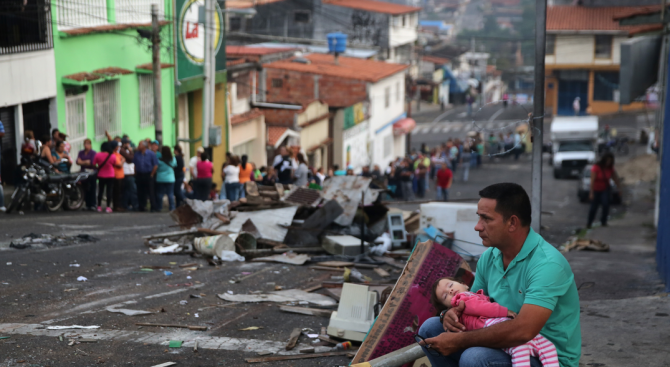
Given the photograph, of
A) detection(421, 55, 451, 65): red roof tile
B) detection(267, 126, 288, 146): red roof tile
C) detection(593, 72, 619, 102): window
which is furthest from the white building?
detection(421, 55, 451, 65): red roof tile

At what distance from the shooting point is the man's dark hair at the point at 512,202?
424cm

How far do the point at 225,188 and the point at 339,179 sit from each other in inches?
219

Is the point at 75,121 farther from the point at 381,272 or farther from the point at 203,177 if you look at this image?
the point at 381,272

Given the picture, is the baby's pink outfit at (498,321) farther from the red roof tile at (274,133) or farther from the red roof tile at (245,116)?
the red roof tile at (274,133)

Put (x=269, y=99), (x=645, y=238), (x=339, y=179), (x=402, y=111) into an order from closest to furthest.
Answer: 1. (x=339, y=179)
2. (x=645, y=238)
3. (x=269, y=99)
4. (x=402, y=111)

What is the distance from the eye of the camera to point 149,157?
1706 centimetres

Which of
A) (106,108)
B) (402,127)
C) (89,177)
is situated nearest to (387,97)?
(402,127)

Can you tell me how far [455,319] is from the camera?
14.0 feet

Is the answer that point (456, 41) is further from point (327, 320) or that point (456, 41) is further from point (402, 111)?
point (327, 320)

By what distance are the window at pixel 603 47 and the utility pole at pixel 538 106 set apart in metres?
56.6

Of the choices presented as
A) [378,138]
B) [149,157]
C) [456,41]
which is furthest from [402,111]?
[456,41]

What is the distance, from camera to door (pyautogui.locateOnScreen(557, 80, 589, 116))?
62969 mm

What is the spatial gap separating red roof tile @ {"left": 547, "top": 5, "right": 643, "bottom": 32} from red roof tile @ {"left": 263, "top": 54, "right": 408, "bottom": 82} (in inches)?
666

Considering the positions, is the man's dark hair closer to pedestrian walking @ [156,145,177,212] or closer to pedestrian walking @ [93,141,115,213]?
pedestrian walking @ [93,141,115,213]
